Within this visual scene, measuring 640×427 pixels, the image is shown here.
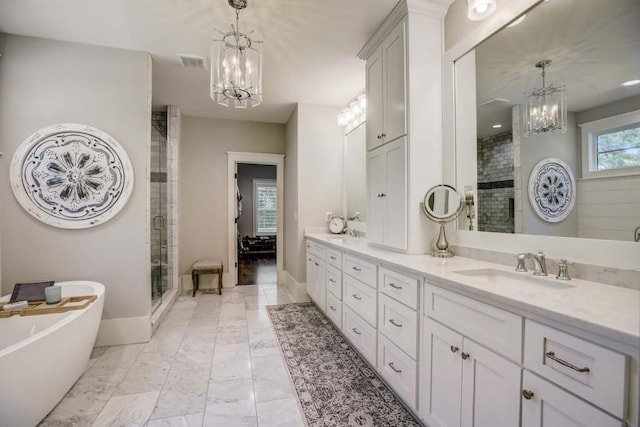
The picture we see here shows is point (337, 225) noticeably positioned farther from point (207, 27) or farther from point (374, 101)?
point (207, 27)

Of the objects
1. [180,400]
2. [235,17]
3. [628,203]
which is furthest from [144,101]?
[628,203]

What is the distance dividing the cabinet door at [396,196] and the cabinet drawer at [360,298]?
411 millimetres

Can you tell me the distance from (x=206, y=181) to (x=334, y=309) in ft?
10.4

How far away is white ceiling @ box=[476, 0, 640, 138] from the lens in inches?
48.8

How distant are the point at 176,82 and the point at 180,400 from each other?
3.32 m

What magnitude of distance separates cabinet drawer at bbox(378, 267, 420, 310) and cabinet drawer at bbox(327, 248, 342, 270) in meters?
0.77

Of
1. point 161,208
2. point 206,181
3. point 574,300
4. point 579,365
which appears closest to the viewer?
point 579,365

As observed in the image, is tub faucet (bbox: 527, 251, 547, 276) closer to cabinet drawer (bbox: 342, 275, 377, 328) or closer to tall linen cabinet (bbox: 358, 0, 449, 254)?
tall linen cabinet (bbox: 358, 0, 449, 254)

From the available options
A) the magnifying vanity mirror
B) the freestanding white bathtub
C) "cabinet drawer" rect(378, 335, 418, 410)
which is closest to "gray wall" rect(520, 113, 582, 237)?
the magnifying vanity mirror

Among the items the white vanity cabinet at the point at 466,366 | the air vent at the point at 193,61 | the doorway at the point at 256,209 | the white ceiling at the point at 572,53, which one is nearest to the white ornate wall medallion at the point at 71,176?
the air vent at the point at 193,61

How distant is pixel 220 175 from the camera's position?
4.88 m

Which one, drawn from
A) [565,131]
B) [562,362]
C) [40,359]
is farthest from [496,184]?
[40,359]

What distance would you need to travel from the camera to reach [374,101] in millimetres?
2641

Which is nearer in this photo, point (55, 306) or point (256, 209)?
point (55, 306)
